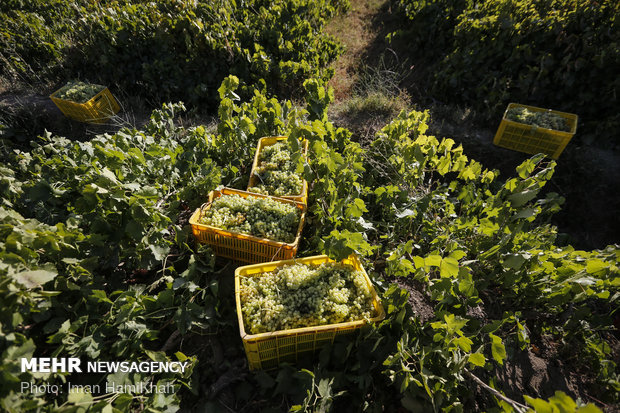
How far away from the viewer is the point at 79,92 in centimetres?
412

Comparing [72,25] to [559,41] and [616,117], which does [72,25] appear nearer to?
[559,41]

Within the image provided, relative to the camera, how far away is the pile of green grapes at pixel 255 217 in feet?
6.48

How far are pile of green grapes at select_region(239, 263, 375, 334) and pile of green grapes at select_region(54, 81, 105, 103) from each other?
4.21m

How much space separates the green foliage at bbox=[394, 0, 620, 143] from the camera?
3.58 metres

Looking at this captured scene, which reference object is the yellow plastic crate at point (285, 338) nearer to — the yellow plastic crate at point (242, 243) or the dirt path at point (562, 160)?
the yellow plastic crate at point (242, 243)

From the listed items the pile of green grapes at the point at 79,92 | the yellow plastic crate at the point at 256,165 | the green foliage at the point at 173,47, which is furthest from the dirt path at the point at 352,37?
the pile of green grapes at the point at 79,92

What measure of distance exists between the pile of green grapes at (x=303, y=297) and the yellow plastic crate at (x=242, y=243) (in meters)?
0.17

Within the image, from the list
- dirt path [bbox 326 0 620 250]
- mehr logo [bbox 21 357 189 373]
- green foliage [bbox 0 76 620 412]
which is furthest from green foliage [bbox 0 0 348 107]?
mehr logo [bbox 21 357 189 373]

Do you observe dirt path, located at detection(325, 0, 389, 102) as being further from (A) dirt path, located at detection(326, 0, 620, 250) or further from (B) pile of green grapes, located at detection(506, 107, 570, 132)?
(B) pile of green grapes, located at detection(506, 107, 570, 132)

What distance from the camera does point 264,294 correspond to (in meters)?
1.71

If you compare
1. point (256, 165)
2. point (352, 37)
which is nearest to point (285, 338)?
point (256, 165)

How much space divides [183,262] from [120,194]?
0.81m

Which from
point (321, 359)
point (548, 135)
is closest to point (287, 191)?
point (321, 359)

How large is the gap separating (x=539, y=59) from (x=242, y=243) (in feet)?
15.0
